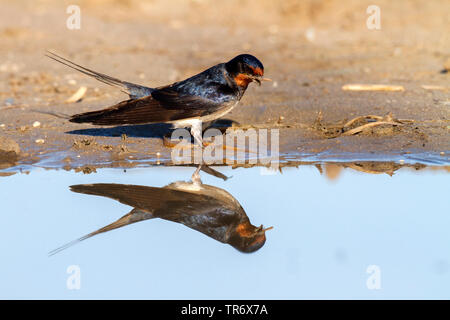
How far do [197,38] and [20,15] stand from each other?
352 centimetres

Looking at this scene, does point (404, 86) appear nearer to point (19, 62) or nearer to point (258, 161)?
point (258, 161)

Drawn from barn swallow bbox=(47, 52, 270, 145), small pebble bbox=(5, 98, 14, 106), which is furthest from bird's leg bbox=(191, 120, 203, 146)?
small pebble bbox=(5, 98, 14, 106)

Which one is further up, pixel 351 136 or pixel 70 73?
pixel 70 73

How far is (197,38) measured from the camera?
1175cm

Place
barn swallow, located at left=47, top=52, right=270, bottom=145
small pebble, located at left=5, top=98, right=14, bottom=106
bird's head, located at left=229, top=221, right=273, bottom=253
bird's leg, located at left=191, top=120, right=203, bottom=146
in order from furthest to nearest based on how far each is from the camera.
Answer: small pebble, located at left=5, top=98, right=14, bottom=106
bird's leg, located at left=191, top=120, right=203, bottom=146
barn swallow, located at left=47, top=52, right=270, bottom=145
bird's head, located at left=229, top=221, right=273, bottom=253

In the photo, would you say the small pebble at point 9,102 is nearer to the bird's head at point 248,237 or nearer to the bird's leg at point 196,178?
the bird's leg at point 196,178

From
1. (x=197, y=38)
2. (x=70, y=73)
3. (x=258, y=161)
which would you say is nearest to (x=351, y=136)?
(x=258, y=161)

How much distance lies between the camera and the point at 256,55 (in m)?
10.2

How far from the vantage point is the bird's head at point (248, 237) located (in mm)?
3984

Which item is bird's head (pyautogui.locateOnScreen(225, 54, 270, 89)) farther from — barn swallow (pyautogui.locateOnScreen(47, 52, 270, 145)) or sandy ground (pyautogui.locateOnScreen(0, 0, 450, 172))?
sandy ground (pyautogui.locateOnScreen(0, 0, 450, 172))

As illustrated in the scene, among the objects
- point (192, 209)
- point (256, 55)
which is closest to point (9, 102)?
point (192, 209)

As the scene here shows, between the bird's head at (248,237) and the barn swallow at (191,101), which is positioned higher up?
the barn swallow at (191,101)

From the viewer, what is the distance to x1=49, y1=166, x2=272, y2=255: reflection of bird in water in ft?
13.6

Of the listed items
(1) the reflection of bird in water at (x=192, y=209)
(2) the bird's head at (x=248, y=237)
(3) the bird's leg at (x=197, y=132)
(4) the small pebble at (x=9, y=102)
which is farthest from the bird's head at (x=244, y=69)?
(4) the small pebble at (x=9, y=102)
